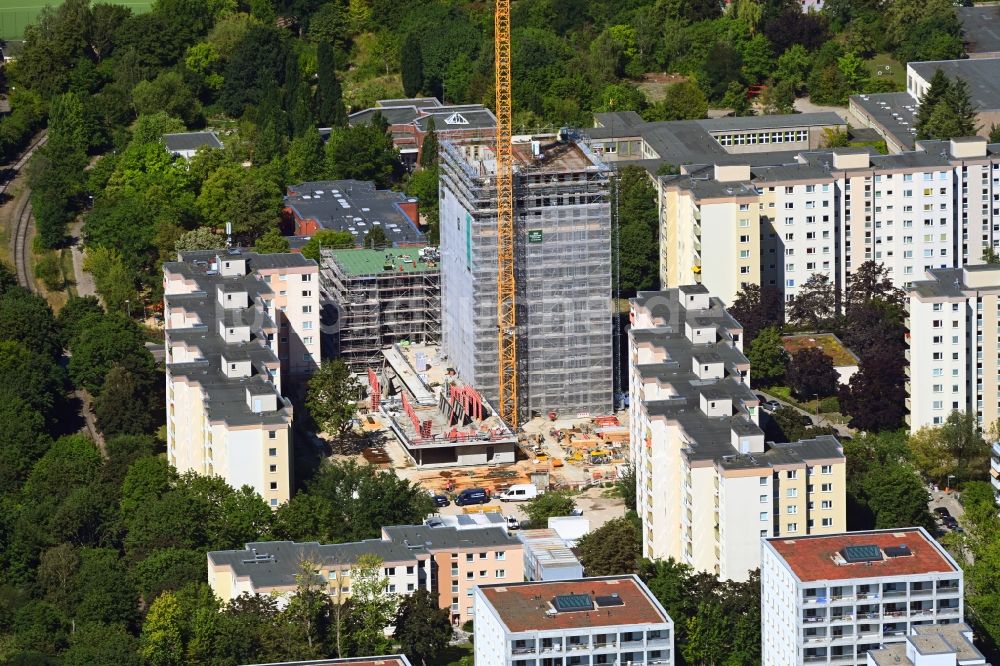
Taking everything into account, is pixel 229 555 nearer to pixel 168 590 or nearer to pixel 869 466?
pixel 168 590

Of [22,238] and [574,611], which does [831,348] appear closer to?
[574,611]

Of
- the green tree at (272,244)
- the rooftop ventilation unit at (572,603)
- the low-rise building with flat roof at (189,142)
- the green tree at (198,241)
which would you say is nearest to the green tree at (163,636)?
the rooftop ventilation unit at (572,603)

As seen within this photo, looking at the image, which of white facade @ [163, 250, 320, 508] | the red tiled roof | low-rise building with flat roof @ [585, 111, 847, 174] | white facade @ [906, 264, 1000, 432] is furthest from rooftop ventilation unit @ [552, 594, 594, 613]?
→ low-rise building with flat roof @ [585, 111, 847, 174]

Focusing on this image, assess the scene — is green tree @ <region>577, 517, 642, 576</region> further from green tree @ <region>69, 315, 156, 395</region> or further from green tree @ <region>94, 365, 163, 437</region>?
green tree @ <region>69, 315, 156, 395</region>

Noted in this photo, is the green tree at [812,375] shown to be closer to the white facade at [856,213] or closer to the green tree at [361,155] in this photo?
the white facade at [856,213]

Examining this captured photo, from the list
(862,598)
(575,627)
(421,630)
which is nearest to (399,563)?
(421,630)

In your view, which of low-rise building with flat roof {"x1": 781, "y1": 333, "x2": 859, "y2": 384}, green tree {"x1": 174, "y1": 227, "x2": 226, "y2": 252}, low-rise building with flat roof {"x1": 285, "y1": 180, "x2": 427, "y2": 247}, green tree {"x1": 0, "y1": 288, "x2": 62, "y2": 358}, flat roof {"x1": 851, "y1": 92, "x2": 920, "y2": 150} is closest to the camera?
low-rise building with flat roof {"x1": 781, "y1": 333, "x2": 859, "y2": 384}

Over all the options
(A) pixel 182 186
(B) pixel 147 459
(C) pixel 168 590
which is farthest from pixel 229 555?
(A) pixel 182 186
